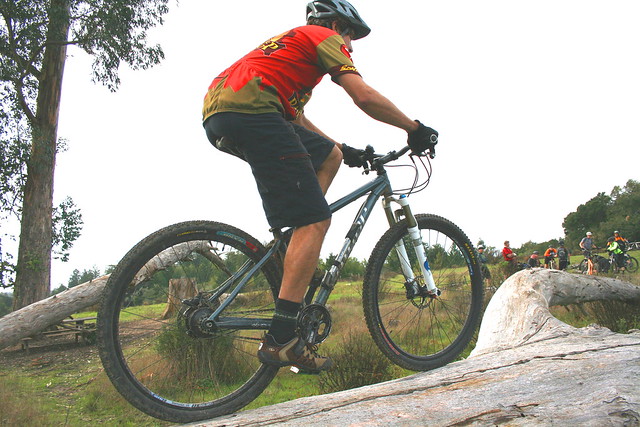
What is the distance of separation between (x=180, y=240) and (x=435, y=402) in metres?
1.67

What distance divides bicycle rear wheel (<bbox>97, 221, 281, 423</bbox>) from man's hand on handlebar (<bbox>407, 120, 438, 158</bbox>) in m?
1.32

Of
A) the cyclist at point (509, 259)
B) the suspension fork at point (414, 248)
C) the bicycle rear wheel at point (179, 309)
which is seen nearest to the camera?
the bicycle rear wheel at point (179, 309)

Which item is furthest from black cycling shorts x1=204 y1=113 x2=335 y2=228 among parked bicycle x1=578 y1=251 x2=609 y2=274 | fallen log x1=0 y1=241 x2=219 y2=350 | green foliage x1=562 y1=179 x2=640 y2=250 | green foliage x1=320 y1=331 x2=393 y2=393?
green foliage x1=562 y1=179 x2=640 y2=250

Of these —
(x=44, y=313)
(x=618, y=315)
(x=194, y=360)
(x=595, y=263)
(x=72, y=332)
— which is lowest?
(x=618, y=315)

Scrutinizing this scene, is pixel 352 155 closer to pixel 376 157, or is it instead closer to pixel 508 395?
pixel 376 157

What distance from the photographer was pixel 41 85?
576 inches

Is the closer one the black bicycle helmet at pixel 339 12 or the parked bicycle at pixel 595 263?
the black bicycle helmet at pixel 339 12

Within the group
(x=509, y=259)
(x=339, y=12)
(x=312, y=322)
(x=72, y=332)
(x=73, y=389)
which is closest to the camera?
(x=312, y=322)

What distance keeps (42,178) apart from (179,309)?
13.4 meters

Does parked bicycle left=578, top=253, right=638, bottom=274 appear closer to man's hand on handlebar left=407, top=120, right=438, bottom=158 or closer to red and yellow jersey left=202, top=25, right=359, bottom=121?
man's hand on handlebar left=407, top=120, right=438, bottom=158

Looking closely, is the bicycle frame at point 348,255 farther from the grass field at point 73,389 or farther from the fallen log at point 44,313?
the fallen log at point 44,313

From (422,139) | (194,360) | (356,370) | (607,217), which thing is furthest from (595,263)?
(607,217)

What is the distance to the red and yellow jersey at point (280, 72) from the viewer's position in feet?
8.29

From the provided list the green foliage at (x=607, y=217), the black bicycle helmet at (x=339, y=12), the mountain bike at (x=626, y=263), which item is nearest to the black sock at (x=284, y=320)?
the black bicycle helmet at (x=339, y=12)
